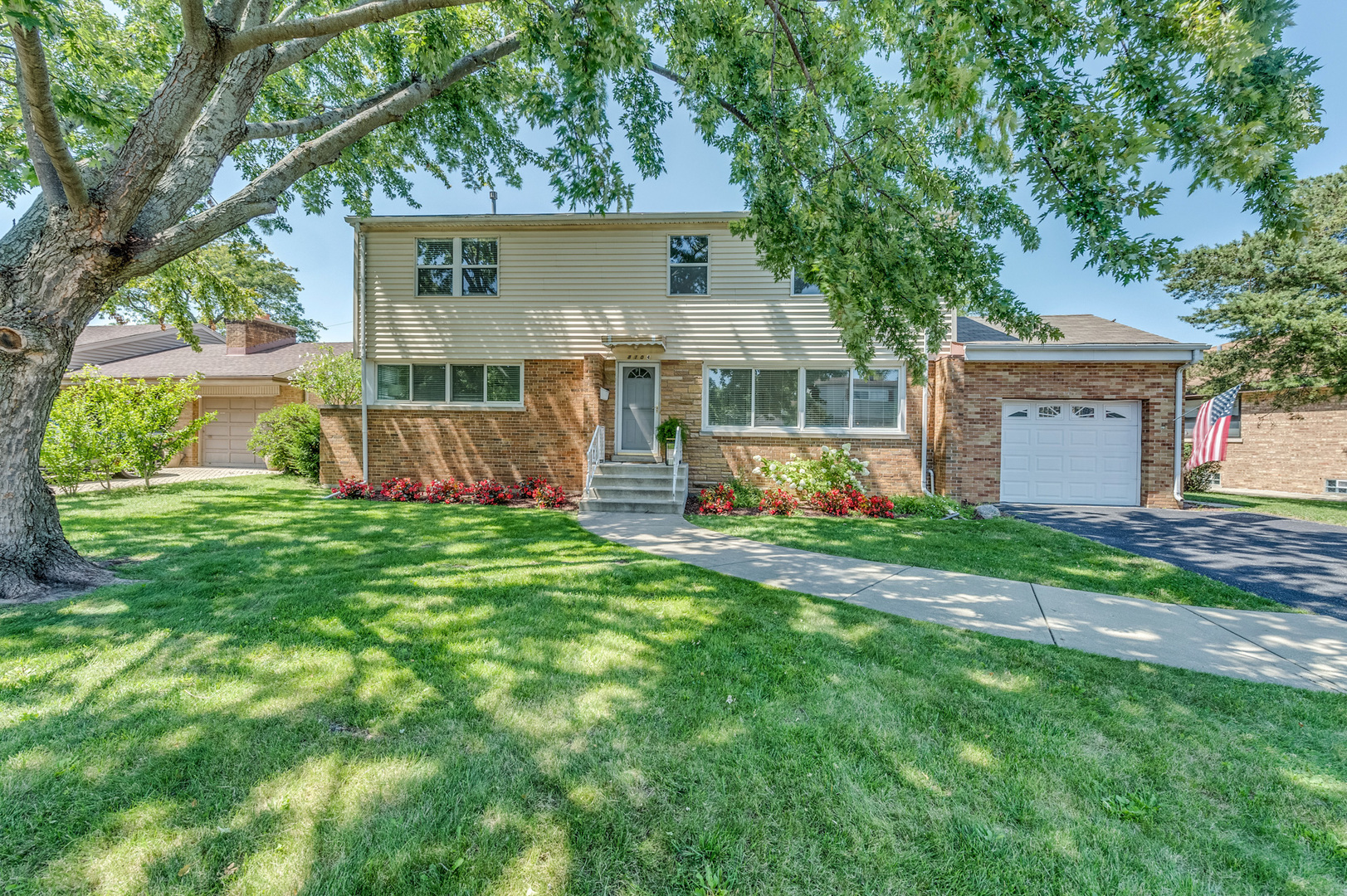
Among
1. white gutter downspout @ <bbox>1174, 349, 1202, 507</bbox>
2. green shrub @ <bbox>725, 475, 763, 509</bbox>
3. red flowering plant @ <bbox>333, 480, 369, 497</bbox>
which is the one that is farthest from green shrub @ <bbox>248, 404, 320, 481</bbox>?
white gutter downspout @ <bbox>1174, 349, 1202, 507</bbox>

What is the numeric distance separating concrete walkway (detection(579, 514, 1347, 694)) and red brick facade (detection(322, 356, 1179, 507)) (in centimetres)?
479

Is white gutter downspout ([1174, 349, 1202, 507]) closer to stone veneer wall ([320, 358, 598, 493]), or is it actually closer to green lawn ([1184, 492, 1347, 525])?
green lawn ([1184, 492, 1347, 525])

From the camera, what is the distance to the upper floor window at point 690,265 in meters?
10.5

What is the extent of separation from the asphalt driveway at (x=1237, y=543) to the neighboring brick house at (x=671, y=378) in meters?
1.08

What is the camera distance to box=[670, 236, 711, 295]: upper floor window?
415 inches

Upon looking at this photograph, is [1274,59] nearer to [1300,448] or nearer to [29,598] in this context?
[29,598]

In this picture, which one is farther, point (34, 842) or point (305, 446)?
point (305, 446)

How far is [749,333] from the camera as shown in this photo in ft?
34.2

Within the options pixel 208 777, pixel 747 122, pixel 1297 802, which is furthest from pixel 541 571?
pixel 747 122

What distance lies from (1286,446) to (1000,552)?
16.6m

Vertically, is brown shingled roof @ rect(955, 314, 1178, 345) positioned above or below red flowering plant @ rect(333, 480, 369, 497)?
above

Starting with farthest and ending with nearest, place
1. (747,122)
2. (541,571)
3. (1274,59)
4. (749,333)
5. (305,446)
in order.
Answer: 1. (305,446)
2. (749,333)
3. (747,122)
4. (541,571)
5. (1274,59)

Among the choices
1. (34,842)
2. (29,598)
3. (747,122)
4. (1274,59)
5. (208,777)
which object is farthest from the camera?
(747,122)

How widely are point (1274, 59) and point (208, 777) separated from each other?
21.1 feet
